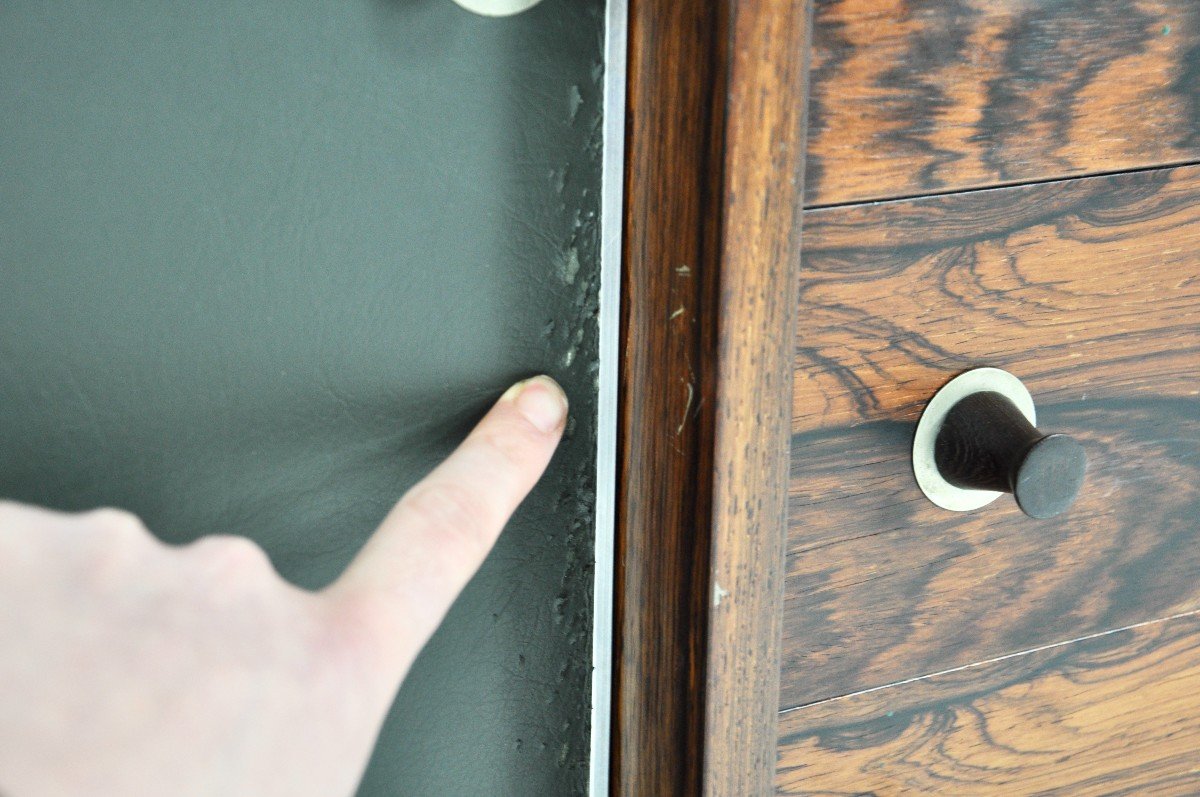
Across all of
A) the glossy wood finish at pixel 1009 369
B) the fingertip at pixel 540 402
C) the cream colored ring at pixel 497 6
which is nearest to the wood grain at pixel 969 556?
the glossy wood finish at pixel 1009 369

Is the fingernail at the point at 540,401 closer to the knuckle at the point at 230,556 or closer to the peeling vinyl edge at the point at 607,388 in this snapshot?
the peeling vinyl edge at the point at 607,388

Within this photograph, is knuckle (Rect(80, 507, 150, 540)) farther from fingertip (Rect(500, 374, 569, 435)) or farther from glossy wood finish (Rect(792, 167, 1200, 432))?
glossy wood finish (Rect(792, 167, 1200, 432))

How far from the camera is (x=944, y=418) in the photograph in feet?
1.55

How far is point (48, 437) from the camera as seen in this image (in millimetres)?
367

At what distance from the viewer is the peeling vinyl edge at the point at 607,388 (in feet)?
1.33

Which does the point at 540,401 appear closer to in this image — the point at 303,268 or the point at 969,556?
the point at 303,268

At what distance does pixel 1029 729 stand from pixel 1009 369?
20 centimetres

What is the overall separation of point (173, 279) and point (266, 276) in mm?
31

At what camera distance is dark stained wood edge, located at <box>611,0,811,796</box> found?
0.37 meters

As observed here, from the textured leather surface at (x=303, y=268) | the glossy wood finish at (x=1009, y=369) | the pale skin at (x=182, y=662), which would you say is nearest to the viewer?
the pale skin at (x=182, y=662)

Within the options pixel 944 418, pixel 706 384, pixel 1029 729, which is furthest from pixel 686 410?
pixel 1029 729

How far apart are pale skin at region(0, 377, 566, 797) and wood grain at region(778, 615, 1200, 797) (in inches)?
10.6

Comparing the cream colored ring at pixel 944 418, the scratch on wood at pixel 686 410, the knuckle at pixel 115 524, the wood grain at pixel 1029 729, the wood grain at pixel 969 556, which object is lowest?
the wood grain at pixel 1029 729

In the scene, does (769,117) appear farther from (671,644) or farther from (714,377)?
(671,644)
